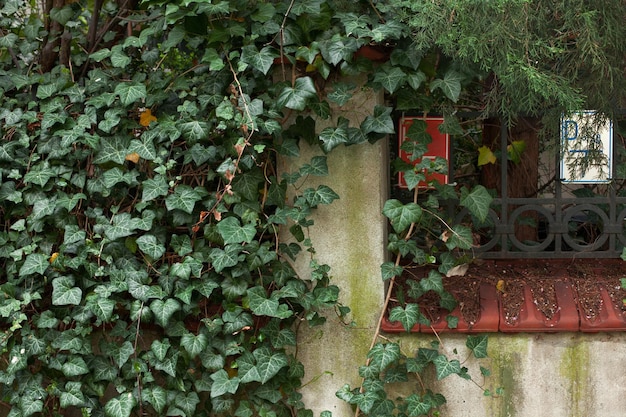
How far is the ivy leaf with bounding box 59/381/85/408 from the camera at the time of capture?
3.50 m

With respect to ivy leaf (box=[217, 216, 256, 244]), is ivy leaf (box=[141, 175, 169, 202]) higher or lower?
higher

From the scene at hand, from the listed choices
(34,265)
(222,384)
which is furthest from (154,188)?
(222,384)

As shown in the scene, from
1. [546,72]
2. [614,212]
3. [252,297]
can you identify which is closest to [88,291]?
[252,297]

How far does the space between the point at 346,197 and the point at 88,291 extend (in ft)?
4.09

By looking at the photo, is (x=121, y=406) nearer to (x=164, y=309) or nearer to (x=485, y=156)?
(x=164, y=309)

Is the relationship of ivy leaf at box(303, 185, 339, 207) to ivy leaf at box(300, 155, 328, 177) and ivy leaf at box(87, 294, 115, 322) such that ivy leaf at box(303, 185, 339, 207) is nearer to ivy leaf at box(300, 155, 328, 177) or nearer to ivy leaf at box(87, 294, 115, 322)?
ivy leaf at box(300, 155, 328, 177)

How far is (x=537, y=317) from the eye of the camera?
3459mm

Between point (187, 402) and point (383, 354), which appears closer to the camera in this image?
point (383, 354)

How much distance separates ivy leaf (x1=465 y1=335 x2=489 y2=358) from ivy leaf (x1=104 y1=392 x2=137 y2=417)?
1507mm

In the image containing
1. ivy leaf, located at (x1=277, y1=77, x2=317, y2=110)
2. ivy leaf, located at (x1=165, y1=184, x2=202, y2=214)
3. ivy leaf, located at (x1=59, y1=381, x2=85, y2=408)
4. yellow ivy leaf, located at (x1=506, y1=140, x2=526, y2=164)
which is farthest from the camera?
yellow ivy leaf, located at (x1=506, y1=140, x2=526, y2=164)

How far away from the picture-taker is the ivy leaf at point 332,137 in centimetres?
337

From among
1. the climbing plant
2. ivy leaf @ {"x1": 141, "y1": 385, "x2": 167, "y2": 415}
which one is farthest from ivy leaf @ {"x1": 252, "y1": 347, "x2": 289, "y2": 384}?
ivy leaf @ {"x1": 141, "y1": 385, "x2": 167, "y2": 415}

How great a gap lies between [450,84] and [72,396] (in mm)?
2152

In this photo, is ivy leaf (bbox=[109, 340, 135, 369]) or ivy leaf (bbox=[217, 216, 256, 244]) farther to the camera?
ivy leaf (bbox=[109, 340, 135, 369])
